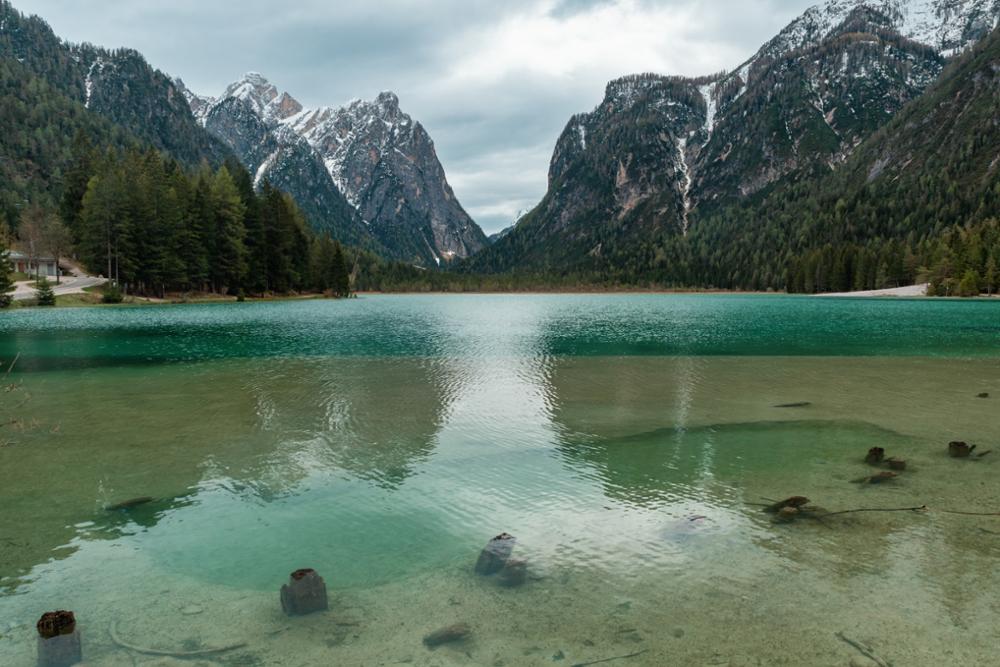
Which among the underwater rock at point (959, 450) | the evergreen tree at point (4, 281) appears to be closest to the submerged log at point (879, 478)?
the underwater rock at point (959, 450)

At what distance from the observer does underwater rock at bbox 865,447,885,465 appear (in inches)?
659

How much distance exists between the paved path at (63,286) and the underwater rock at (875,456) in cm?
10712

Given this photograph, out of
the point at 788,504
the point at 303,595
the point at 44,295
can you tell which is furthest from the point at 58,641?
the point at 44,295

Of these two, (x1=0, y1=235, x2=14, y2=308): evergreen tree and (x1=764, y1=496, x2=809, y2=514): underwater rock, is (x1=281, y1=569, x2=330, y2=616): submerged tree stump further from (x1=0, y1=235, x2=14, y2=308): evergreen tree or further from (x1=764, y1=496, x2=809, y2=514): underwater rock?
(x1=0, y1=235, x2=14, y2=308): evergreen tree

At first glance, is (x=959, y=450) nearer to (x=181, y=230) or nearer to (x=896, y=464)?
(x=896, y=464)

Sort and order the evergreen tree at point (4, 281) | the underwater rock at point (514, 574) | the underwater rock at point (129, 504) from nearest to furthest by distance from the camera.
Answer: the underwater rock at point (514, 574) < the underwater rock at point (129, 504) < the evergreen tree at point (4, 281)

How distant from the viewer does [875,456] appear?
16.8 meters

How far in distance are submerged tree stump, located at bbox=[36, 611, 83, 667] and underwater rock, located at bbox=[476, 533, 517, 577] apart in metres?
6.03

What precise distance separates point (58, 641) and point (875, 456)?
19.4 m

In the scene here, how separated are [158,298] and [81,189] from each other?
140 feet

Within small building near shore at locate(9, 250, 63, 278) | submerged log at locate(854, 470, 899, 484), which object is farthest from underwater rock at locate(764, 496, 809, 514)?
small building near shore at locate(9, 250, 63, 278)

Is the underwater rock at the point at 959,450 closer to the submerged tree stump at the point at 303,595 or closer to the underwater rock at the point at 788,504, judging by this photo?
the underwater rock at the point at 788,504

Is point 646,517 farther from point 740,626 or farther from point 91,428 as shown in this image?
point 91,428

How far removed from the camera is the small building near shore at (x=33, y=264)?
119544 mm
